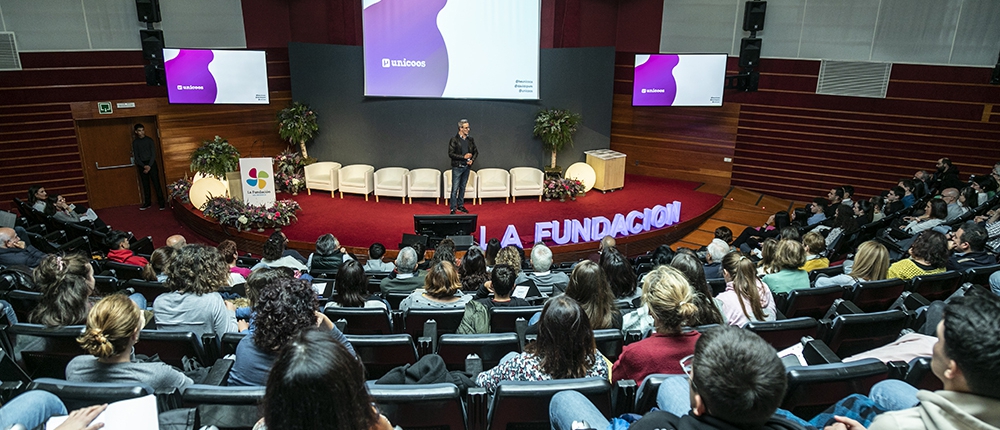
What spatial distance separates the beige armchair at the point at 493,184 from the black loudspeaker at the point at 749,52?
448 cm

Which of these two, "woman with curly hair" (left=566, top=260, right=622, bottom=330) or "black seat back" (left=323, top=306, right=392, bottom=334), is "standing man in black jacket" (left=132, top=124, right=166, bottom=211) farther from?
"woman with curly hair" (left=566, top=260, right=622, bottom=330)

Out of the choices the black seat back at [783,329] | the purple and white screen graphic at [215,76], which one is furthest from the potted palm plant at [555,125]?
the black seat back at [783,329]

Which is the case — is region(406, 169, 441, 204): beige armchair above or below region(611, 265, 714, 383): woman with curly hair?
below

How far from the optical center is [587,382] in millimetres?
2205

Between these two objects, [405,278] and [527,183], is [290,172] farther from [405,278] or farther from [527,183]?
[405,278]

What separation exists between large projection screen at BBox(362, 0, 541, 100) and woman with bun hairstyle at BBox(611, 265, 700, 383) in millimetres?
7931

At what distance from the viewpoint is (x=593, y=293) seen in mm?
3316

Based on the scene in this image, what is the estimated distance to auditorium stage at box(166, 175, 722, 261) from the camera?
8.20m

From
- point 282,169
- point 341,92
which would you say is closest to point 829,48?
point 341,92

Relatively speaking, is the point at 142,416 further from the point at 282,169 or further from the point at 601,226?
the point at 282,169

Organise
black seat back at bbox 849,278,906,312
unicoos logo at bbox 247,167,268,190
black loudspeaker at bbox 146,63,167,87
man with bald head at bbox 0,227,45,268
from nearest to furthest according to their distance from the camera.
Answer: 1. black seat back at bbox 849,278,906,312
2. man with bald head at bbox 0,227,45,268
3. unicoos logo at bbox 247,167,268,190
4. black loudspeaker at bbox 146,63,167,87

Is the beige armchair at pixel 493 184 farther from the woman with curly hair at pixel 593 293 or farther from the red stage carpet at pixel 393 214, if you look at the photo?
the woman with curly hair at pixel 593 293

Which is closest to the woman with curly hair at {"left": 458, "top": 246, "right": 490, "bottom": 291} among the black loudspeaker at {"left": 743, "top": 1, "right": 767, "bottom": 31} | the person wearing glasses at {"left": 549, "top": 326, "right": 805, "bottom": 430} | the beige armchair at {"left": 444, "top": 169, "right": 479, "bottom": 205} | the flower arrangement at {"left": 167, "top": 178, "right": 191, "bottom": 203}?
the person wearing glasses at {"left": 549, "top": 326, "right": 805, "bottom": 430}

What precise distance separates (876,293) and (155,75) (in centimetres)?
958
